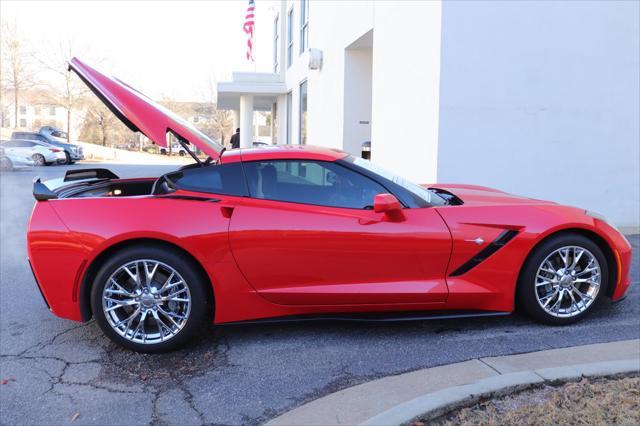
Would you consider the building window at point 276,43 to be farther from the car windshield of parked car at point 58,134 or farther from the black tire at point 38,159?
the car windshield of parked car at point 58,134

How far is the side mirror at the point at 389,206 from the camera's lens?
371 cm

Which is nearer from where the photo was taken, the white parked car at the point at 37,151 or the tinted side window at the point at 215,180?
the tinted side window at the point at 215,180

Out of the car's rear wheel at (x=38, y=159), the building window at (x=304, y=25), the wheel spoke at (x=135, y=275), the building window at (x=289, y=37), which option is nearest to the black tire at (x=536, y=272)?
the wheel spoke at (x=135, y=275)

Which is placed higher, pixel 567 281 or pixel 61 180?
pixel 61 180

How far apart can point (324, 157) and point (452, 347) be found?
1.63 m

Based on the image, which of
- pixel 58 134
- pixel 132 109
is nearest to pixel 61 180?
pixel 132 109

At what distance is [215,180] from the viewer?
391cm

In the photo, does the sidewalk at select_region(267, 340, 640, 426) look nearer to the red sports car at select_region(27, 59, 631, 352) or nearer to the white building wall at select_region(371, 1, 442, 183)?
the red sports car at select_region(27, 59, 631, 352)

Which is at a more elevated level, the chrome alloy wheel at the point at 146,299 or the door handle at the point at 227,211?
the door handle at the point at 227,211

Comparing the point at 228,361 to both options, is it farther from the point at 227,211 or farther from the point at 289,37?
the point at 289,37

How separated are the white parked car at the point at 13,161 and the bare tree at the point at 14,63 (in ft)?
61.4

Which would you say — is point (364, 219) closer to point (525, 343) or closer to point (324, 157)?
point (324, 157)

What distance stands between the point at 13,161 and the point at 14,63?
21046 mm

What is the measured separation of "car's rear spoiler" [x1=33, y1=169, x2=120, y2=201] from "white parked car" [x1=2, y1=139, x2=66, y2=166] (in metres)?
25.7
